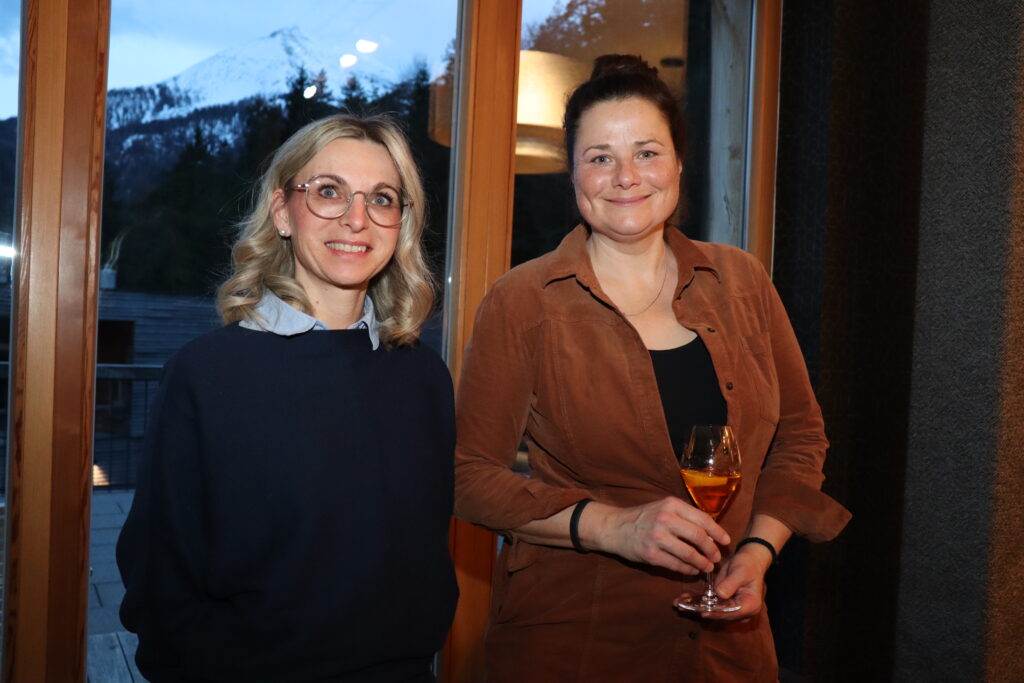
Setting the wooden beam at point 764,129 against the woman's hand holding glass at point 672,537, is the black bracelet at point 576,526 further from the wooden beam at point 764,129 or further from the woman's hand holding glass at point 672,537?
the wooden beam at point 764,129

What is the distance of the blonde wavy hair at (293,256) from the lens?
1432 mm

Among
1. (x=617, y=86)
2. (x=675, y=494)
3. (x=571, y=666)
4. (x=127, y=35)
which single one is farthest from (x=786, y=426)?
(x=127, y=35)

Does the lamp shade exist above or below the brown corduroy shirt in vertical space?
above

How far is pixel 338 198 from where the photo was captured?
1431 millimetres

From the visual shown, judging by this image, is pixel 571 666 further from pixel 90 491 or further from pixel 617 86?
pixel 90 491

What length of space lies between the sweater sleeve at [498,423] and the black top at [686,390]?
21cm

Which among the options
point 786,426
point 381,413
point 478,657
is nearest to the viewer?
point 381,413

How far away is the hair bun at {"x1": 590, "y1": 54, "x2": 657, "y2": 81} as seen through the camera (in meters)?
1.65

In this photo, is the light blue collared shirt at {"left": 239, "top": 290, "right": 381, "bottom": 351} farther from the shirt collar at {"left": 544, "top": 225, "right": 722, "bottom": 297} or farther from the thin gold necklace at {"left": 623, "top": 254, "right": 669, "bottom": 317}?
the thin gold necklace at {"left": 623, "top": 254, "right": 669, "bottom": 317}

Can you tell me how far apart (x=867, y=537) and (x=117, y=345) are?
2380 millimetres

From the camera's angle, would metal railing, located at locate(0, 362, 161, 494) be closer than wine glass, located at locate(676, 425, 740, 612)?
No

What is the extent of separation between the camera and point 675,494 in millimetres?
1580

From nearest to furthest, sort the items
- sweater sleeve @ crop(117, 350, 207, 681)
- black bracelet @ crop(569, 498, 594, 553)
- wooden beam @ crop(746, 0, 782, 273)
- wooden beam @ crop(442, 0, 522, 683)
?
sweater sleeve @ crop(117, 350, 207, 681) < black bracelet @ crop(569, 498, 594, 553) < wooden beam @ crop(442, 0, 522, 683) < wooden beam @ crop(746, 0, 782, 273)

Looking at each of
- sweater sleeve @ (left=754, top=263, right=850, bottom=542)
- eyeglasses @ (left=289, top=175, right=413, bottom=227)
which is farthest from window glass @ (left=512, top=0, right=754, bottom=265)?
eyeglasses @ (left=289, top=175, right=413, bottom=227)
